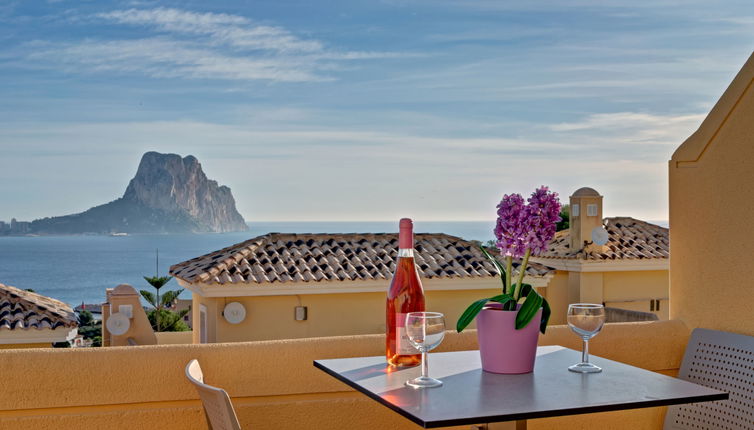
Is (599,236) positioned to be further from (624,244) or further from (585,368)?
(585,368)

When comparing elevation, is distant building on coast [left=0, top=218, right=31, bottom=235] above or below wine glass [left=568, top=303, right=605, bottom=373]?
above

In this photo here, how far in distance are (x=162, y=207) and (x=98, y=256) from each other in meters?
13.0

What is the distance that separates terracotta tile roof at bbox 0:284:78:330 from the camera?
12422mm

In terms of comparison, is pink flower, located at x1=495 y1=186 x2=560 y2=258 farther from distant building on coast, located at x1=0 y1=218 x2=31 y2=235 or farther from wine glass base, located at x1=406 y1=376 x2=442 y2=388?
distant building on coast, located at x1=0 y1=218 x2=31 y2=235

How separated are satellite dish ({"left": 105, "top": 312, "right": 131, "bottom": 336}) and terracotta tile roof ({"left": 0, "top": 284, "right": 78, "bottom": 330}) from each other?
1.90 metres

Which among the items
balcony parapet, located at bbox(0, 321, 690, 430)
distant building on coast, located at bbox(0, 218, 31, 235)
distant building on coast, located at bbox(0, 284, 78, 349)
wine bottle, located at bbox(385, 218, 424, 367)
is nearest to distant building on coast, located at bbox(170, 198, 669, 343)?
distant building on coast, located at bbox(0, 284, 78, 349)

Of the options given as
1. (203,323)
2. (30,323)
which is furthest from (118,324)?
(30,323)

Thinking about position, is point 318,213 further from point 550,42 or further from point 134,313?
point 134,313

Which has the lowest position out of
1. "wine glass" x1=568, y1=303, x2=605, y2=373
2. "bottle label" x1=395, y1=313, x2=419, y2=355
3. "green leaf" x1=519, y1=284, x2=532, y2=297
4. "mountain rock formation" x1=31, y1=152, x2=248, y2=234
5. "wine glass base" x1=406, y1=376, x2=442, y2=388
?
"wine glass base" x1=406, y1=376, x2=442, y2=388

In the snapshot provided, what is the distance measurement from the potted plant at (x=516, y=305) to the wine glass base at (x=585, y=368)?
0.53 ft

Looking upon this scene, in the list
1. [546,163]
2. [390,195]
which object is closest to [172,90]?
[390,195]

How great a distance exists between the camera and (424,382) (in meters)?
2.58

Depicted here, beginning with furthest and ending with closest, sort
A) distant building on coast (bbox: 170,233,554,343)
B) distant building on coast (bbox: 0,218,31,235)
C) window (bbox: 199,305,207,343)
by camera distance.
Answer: distant building on coast (bbox: 0,218,31,235) → window (bbox: 199,305,207,343) → distant building on coast (bbox: 170,233,554,343)

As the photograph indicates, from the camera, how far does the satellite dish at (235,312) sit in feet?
39.7
